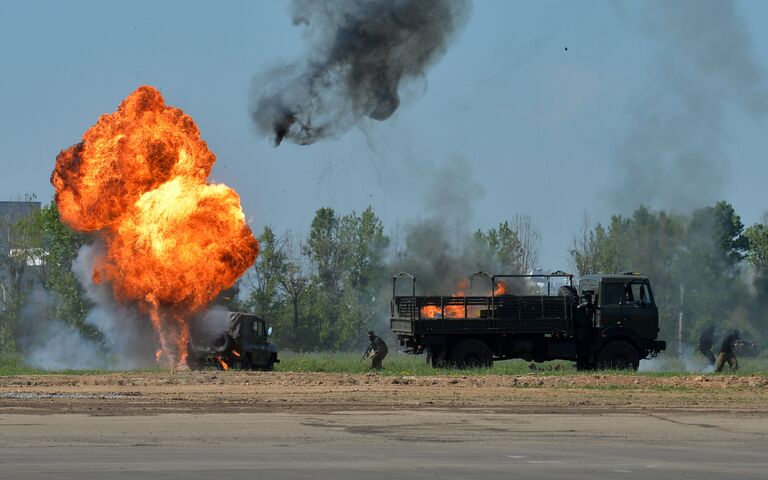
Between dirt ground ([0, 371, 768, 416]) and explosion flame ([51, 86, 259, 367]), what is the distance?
11.6ft

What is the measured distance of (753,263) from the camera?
68.5 meters

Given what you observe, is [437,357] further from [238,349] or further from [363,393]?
[363,393]

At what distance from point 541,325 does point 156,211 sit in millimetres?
12475

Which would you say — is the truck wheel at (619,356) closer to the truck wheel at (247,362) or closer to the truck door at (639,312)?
the truck door at (639,312)

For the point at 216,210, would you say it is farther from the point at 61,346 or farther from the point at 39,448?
the point at 39,448

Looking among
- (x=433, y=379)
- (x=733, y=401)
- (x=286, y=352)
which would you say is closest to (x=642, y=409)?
(x=733, y=401)

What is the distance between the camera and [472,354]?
38219mm

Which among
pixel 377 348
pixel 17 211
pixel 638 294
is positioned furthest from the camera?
pixel 17 211

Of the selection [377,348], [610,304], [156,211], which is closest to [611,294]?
[610,304]

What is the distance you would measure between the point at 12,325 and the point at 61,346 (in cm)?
2430

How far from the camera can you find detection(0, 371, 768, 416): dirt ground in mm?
26703

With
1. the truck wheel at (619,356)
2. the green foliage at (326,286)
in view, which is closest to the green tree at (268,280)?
the green foliage at (326,286)

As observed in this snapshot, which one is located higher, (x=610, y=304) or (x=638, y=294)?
(x=638, y=294)

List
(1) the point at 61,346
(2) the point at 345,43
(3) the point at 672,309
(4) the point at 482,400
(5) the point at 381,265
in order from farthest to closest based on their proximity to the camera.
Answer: (5) the point at 381,265 < (3) the point at 672,309 < (1) the point at 61,346 < (2) the point at 345,43 < (4) the point at 482,400
